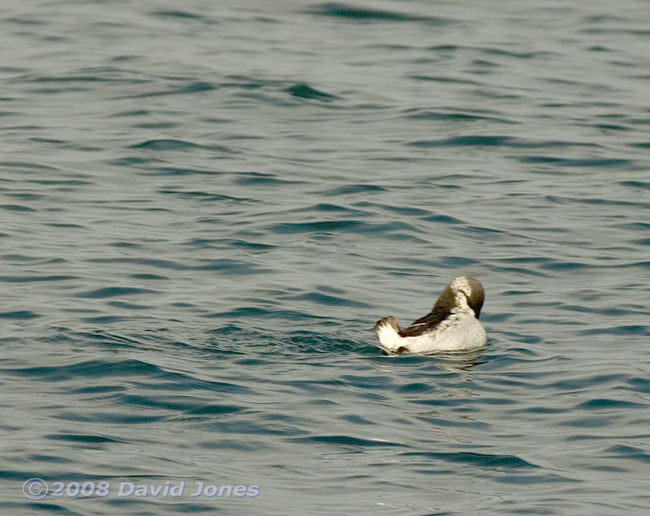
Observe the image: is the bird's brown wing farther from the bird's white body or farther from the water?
the water

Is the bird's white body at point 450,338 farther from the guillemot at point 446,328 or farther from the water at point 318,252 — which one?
the water at point 318,252

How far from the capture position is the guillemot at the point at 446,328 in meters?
11.9

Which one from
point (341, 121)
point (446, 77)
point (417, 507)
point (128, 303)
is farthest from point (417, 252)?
point (446, 77)

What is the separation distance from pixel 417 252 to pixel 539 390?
4.60 metres

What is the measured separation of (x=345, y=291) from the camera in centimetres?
1400

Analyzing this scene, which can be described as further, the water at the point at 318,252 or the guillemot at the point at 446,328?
the guillemot at the point at 446,328

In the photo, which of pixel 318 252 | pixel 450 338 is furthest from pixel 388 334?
pixel 318 252

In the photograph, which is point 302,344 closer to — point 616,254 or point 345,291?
point 345,291

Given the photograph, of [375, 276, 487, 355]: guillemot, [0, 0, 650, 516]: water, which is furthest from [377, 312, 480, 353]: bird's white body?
[0, 0, 650, 516]: water

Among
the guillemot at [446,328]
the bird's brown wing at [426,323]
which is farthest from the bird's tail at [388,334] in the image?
the bird's brown wing at [426,323]

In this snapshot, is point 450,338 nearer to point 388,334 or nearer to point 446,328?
point 446,328

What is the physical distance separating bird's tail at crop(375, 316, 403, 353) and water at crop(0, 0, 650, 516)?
20 centimetres

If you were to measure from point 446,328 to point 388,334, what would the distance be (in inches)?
28.9

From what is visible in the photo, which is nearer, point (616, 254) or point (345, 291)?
point (345, 291)
